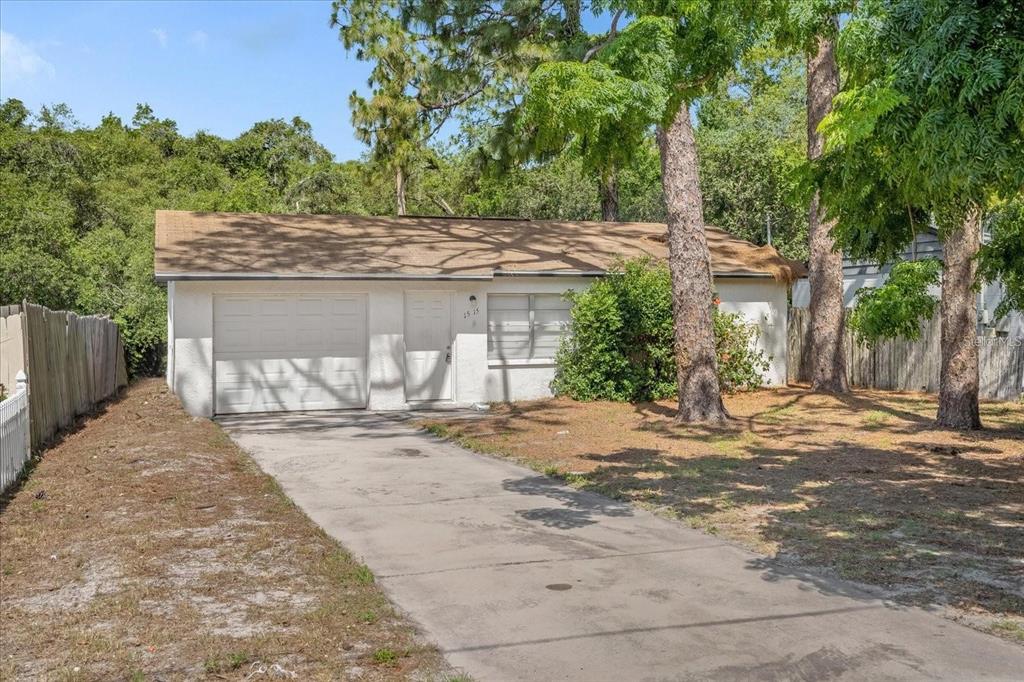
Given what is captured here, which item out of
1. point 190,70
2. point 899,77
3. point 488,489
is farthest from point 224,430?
point 190,70

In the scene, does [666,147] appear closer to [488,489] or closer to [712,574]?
[488,489]

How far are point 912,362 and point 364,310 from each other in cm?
1140

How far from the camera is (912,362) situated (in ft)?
65.0

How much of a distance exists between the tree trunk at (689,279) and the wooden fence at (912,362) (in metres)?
6.21

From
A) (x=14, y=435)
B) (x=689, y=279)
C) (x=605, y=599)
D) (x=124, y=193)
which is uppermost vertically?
(x=124, y=193)

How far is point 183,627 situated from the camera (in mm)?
5344

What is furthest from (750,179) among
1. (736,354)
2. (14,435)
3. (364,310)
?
(14,435)

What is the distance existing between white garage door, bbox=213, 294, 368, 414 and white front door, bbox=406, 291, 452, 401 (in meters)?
0.87

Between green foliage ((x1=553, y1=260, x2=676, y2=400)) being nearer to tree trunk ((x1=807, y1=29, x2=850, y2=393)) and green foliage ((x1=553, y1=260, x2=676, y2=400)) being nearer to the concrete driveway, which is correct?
tree trunk ((x1=807, y1=29, x2=850, y2=393))

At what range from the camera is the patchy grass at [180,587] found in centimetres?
483

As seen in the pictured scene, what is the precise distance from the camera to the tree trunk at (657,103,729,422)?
14711mm

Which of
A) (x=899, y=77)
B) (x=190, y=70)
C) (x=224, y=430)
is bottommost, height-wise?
(x=224, y=430)

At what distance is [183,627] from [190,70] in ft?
129

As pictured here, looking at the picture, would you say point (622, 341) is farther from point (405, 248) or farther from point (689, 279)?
point (405, 248)
